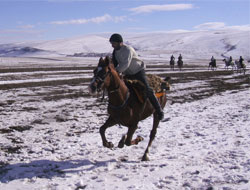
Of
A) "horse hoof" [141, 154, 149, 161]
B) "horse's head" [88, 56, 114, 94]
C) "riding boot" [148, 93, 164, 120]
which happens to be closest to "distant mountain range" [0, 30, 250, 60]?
"riding boot" [148, 93, 164, 120]

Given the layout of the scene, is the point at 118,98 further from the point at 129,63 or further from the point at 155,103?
the point at 155,103

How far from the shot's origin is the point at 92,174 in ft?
19.3

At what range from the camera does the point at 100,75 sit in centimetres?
572

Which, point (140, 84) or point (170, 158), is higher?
point (140, 84)

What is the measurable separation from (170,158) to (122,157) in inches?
41.9

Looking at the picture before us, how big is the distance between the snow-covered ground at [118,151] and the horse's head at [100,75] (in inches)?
65.6

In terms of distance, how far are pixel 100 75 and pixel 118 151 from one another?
2.33m

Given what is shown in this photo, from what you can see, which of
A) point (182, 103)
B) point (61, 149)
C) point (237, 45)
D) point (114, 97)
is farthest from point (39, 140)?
point (237, 45)

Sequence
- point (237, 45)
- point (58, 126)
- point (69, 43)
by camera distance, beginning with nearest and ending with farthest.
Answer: point (58, 126)
point (237, 45)
point (69, 43)

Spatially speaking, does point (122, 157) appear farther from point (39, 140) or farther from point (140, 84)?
point (39, 140)

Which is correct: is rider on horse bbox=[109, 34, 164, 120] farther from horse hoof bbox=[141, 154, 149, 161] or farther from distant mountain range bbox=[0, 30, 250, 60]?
distant mountain range bbox=[0, 30, 250, 60]

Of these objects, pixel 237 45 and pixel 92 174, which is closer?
pixel 92 174

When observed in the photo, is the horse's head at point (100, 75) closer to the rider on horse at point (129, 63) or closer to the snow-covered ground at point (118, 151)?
the rider on horse at point (129, 63)

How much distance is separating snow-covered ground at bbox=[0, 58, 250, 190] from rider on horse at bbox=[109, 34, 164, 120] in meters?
1.37
